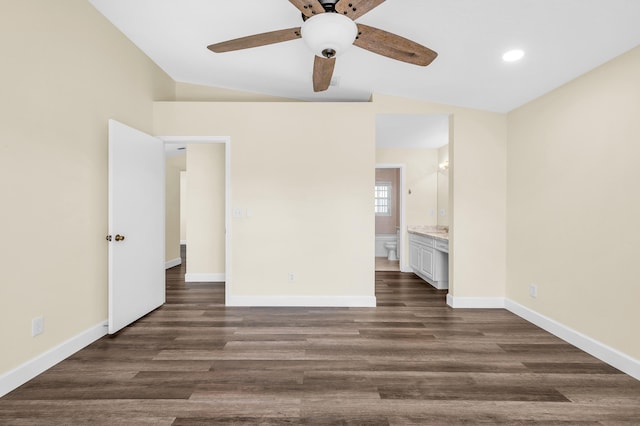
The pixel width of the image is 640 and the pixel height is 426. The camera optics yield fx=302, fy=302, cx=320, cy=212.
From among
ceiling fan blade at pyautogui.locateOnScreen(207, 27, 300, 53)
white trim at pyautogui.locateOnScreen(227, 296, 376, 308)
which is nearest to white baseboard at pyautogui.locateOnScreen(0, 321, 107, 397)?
white trim at pyautogui.locateOnScreen(227, 296, 376, 308)

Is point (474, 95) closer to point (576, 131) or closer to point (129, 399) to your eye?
point (576, 131)

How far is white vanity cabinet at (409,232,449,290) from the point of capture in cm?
452

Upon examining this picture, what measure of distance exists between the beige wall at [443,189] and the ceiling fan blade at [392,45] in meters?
3.79

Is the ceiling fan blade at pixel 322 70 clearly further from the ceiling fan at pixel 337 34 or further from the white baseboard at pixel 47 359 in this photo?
the white baseboard at pixel 47 359

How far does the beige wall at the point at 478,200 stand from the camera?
3.60 metres

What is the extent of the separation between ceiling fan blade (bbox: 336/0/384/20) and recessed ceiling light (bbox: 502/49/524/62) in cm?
148

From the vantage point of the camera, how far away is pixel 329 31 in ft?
5.36

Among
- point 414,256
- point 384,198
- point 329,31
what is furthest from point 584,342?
point 384,198

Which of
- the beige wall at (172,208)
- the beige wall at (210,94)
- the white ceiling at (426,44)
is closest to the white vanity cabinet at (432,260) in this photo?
the white ceiling at (426,44)

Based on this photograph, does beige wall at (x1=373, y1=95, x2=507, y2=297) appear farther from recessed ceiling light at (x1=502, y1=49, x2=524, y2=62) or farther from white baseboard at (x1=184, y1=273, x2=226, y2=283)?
white baseboard at (x1=184, y1=273, x2=226, y2=283)

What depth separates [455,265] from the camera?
11.9ft

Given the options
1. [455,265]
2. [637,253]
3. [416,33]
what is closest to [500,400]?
[637,253]

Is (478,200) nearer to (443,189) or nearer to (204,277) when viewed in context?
(443,189)

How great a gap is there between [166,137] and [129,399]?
2788mm
